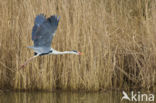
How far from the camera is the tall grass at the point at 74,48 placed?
744 centimetres

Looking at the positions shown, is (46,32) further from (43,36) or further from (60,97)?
(60,97)

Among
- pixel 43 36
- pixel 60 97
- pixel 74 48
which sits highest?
pixel 43 36

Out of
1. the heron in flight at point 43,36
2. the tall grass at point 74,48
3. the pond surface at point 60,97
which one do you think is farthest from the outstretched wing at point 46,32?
the tall grass at point 74,48

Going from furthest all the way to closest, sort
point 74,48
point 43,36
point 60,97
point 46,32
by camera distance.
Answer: point 74,48, point 60,97, point 43,36, point 46,32

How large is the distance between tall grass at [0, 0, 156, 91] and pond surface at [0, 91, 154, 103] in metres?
0.12

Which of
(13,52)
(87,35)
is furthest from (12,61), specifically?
(87,35)

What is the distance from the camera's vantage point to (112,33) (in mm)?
8008

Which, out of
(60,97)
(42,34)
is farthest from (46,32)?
(60,97)

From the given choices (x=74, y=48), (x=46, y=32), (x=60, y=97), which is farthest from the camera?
(x=74, y=48)

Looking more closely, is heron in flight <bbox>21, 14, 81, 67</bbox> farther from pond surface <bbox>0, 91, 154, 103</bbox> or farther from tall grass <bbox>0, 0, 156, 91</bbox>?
tall grass <bbox>0, 0, 156, 91</bbox>

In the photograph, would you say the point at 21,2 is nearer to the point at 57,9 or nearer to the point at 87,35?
the point at 57,9

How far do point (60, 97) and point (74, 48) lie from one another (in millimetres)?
875

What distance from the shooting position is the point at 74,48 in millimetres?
7520

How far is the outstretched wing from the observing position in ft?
18.1
